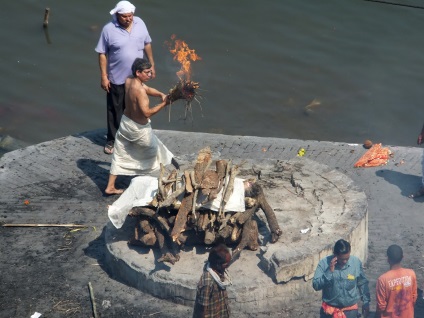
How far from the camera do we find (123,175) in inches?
424

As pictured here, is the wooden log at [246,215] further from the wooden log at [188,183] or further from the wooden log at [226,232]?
the wooden log at [188,183]

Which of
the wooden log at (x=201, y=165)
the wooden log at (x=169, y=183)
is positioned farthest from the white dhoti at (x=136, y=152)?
the wooden log at (x=169, y=183)

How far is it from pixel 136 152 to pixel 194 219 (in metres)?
2.01

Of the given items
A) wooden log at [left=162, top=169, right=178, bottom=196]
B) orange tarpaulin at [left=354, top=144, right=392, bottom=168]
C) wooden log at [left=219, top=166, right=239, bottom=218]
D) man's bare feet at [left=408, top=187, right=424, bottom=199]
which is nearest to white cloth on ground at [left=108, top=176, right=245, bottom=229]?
wooden log at [left=219, top=166, right=239, bottom=218]

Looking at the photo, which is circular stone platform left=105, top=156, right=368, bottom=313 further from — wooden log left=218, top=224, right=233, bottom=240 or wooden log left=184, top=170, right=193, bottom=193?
wooden log left=184, top=170, right=193, bottom=193

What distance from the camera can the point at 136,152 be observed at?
32.6 ft

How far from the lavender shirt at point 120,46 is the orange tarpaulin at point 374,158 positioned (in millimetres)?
3340

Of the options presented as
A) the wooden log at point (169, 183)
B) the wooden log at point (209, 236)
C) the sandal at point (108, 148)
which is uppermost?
the wooden log at point (169, 183)

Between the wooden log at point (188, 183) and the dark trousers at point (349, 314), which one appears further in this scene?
the wooden log at point (188, 183)

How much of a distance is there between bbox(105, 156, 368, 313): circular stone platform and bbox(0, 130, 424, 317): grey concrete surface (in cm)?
18

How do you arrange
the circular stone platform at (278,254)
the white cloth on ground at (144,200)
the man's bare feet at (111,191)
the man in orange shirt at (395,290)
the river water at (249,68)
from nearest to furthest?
1. the man in orange shirt at (395,290)
2. the circular stone platform at (278,254)
3. the white cloth on ground at (144,200)
4. the man's bare feet at (111,191)
5. the river water at (249,68)

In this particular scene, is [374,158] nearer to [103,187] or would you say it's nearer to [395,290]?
[103,187]

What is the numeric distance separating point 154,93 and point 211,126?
580 centimetres

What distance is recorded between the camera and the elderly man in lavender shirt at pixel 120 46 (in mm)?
10586
